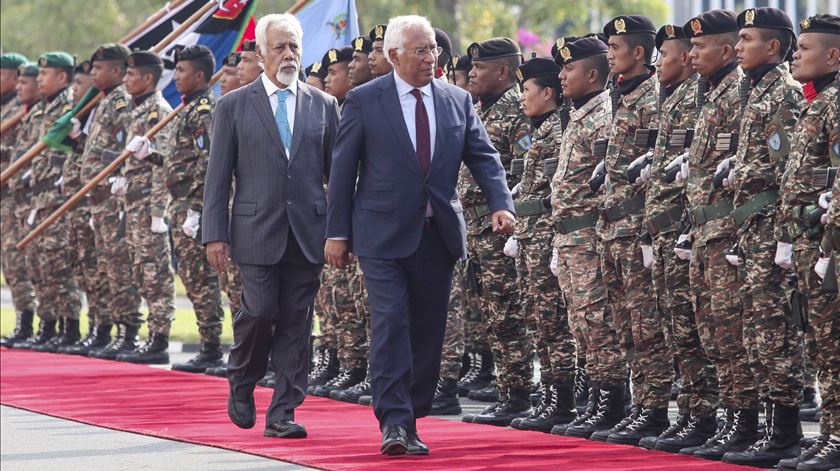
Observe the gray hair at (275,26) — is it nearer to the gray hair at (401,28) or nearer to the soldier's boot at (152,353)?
the gray hair at (401,28)

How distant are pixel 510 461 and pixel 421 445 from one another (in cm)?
45

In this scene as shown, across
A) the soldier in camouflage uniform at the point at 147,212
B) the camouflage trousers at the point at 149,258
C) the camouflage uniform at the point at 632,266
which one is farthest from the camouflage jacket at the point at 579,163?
the camouflage trousers at the point at 149,258

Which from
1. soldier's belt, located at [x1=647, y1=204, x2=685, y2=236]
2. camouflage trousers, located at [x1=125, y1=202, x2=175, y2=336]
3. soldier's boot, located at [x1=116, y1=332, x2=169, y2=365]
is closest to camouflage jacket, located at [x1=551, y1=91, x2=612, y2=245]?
→ soldier's belt, located at [x1=647, y1=204, x2=685, y2=236]

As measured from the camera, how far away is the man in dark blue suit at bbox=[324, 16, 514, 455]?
8.62m

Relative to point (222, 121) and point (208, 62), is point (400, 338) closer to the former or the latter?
point (222, 121)

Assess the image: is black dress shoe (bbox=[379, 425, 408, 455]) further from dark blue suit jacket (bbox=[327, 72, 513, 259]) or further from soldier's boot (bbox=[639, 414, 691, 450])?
soldier's boot (bbox=[639, 414, 691, 450])

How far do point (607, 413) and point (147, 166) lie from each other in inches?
238

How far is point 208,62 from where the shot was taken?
1400 centimetres

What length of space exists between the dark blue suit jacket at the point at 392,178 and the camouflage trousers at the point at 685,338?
923 millimetres

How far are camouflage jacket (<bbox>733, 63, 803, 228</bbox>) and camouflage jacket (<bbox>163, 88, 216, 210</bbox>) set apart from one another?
6070mm

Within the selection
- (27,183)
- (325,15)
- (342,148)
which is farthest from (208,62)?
(342,148)

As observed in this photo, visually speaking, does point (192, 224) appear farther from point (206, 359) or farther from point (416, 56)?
point (416, 56)

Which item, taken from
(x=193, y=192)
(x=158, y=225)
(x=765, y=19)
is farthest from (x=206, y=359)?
(x=765, y=19)

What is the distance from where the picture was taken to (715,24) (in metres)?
8.97
